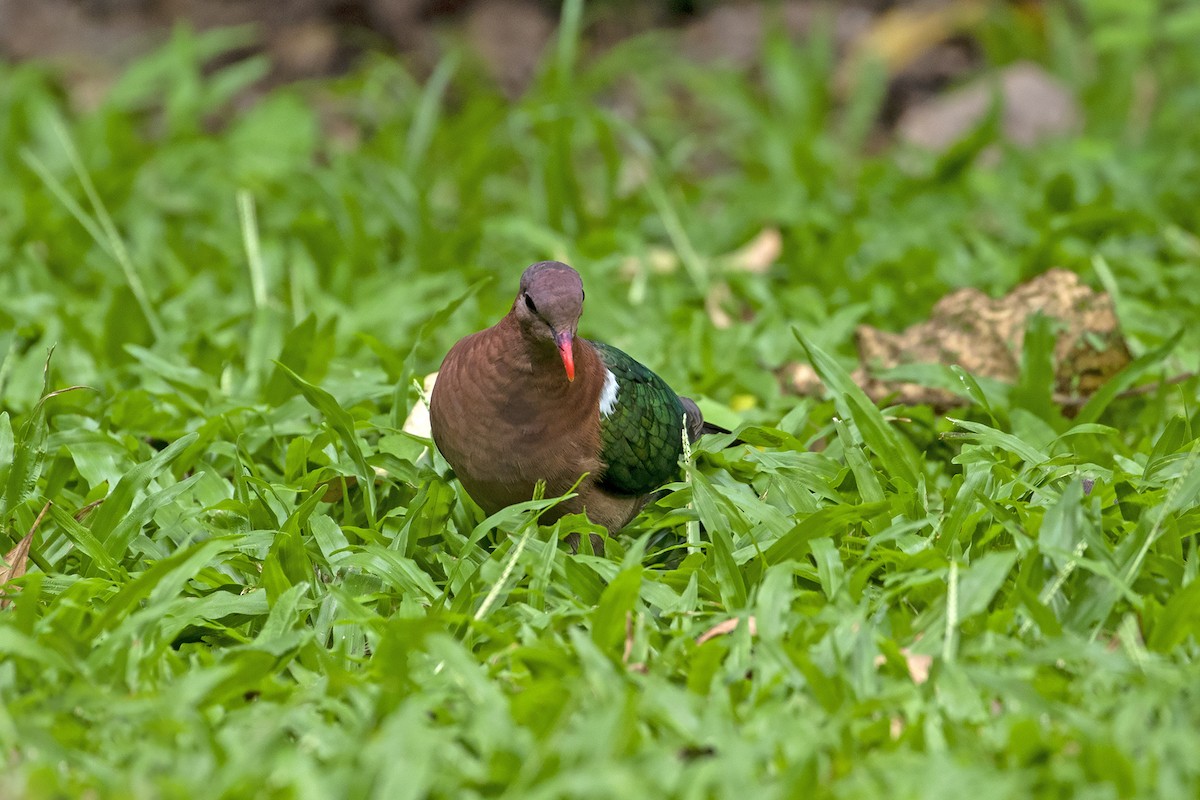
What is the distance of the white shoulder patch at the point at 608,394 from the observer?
3.06 meters

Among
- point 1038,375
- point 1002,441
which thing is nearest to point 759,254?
point 1038,375

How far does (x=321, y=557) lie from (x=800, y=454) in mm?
1189

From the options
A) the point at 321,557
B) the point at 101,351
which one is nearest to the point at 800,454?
the point at 321,557

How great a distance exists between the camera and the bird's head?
2807 millimetres

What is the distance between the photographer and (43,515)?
2.96 meters

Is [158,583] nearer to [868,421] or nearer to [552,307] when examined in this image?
[552,307]

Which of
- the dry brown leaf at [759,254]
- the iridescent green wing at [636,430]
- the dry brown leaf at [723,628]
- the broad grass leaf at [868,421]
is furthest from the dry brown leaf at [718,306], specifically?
the dry brown leaf at [723,628]

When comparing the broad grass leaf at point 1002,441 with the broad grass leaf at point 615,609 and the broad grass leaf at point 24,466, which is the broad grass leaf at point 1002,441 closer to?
the broad grass leaf at point 615,609

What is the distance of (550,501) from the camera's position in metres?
2.91

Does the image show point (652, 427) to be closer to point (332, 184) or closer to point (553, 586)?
point (553, 586)

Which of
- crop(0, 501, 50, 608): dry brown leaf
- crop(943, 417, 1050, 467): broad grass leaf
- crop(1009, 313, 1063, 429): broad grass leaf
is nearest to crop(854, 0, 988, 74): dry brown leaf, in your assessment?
crop(1009, 313, 1063, 429): broad grass leaf

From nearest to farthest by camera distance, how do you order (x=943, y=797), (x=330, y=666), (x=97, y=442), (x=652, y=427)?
(x=943, y=797), (x=330, y=666), (x=652, y=427), (x=97, y=442)

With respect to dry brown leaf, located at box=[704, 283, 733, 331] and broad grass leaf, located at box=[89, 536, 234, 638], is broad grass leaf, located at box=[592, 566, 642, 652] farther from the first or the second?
dry brown leaf, located at box=[704, 283, 733, 331]

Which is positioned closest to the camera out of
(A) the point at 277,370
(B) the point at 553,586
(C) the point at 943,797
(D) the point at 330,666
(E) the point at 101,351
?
(C) the point at 943,797
